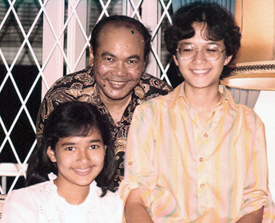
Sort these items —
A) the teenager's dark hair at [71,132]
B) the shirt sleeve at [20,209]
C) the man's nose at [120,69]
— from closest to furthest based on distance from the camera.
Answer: the shirt sleeve at [20,209], the teenager's dark hair at [71,132], the man's nose at [120,69]

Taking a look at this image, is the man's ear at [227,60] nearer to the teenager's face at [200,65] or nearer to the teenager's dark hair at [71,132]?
the teenager's face at [200,65]

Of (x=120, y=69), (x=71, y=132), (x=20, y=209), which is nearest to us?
(x=20, y=209)

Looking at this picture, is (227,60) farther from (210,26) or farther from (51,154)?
(51,154)

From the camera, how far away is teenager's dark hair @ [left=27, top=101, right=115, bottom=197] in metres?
1.58

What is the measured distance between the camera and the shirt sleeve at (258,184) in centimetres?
146

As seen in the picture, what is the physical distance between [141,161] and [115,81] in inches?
17.2

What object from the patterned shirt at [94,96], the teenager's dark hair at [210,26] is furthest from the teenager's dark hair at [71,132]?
the teenager's dark hair at [210,26]

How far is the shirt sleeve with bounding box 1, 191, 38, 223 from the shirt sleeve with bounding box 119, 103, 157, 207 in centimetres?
32

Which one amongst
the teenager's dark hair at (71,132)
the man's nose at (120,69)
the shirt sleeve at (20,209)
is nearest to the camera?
the shirt sleeve at (20,209)

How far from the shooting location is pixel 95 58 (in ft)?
5.99

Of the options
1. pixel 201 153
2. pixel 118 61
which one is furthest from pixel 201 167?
pixel 118 61

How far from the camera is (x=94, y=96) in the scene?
1848 millimetres

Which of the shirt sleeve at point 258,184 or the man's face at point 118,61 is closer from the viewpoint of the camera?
the shirt sleeve at point 258,184

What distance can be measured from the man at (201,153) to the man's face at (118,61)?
260 millimetres
